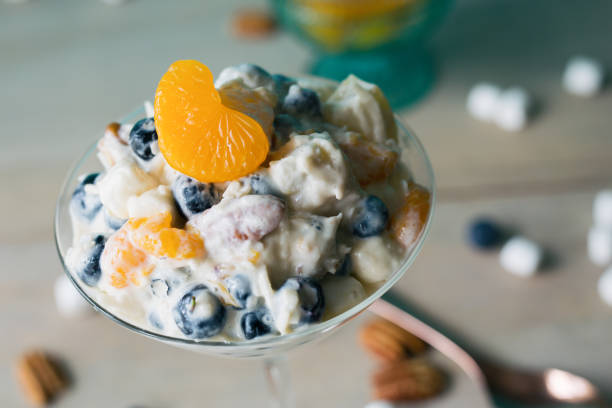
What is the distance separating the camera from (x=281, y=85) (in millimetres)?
1390

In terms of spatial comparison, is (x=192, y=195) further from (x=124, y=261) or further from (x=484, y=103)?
(x=484, y=103)

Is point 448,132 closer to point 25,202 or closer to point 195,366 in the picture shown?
point 195,366

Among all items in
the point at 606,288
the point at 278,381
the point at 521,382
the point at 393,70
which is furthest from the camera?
the point at 393,70

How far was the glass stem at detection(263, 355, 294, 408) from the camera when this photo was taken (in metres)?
1.65

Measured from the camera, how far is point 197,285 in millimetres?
1131

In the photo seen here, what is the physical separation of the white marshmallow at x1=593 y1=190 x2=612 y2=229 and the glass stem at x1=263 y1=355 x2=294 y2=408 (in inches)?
42.1

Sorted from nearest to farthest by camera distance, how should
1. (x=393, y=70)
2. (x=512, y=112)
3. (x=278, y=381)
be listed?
(x=278, y=381), (x=512, y=112), (x=393, y=70)

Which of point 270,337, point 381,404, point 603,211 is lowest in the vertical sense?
point 381,404

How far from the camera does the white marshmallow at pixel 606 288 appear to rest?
6.30 feet

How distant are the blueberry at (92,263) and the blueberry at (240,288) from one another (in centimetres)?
26

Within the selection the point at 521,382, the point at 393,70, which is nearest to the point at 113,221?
the point at 521,382

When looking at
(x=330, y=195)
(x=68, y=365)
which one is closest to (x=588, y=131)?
(x=330, y=195)

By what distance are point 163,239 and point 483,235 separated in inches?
47.7

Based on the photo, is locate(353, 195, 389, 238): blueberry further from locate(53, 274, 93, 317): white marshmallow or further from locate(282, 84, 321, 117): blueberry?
locate(53, 274, 93, 317): white marshmallow
